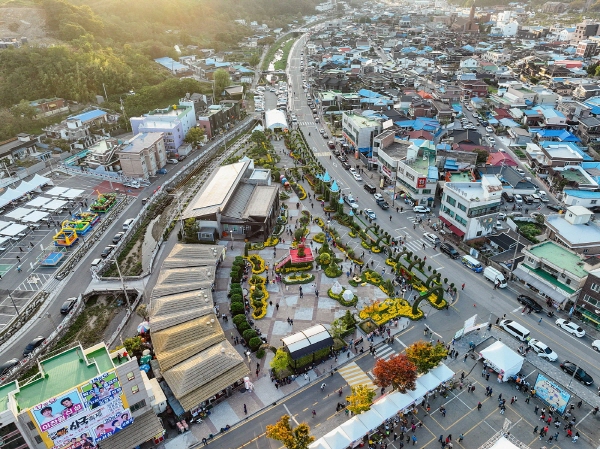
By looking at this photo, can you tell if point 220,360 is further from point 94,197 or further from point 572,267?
point 94,197

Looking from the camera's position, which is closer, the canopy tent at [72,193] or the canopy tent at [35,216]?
the canopy tent at [35,216]

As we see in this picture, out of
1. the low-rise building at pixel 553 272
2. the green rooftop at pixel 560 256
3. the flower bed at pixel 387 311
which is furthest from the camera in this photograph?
the green rooftop at pixel 560 256

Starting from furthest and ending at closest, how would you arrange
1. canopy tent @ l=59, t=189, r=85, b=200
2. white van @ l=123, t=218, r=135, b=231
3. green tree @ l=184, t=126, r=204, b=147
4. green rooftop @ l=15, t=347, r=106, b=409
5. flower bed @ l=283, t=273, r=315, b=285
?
green tree @ l=184, t=126, r=204, b=147 < canopy tent @ l=59, t=189, r=85, b=200 < white van @ l=123, t=218, r=135, b=231 < flower bed @ l=283, t=273, r=315, b=285 < green rooftop @ l=15, t=347, r=106, b=409

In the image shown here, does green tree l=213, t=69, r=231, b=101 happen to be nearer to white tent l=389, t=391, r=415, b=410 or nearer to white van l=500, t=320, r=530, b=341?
white van l=500, t=320, r=530, b=341

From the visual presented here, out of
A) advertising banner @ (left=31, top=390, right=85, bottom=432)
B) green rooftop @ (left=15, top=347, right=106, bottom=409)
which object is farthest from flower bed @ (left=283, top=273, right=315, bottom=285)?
advertising banner @ (left=31, top=390, right=85, bottom=432)

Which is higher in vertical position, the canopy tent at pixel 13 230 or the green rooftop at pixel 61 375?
the green rooftop at pixel 61 375

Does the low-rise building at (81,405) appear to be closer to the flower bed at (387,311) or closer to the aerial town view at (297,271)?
the aerial town view at (297,271)

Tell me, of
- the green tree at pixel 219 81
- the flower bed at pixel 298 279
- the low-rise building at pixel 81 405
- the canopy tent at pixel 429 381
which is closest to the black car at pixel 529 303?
the canopy tent at pixel 429 381

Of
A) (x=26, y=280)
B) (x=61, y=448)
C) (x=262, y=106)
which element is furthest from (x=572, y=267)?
(x=262, y=106)
